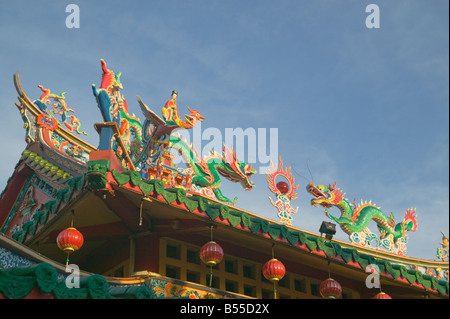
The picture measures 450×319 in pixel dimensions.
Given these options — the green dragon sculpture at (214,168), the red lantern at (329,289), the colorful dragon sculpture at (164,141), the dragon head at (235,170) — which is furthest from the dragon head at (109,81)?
the red lantern at (329,289)

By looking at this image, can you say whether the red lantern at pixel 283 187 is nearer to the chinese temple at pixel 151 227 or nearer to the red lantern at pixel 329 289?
the chinese temple at pixel 151 227

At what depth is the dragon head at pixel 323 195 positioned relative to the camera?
20594 mm

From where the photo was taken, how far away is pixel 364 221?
827 inches

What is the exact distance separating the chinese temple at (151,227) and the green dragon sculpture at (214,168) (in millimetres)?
32

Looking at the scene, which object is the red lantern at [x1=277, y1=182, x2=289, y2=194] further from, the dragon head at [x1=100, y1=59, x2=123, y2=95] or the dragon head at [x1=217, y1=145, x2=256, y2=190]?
the dragon head at [x1=100, y1=59, x2=123, y2=95]

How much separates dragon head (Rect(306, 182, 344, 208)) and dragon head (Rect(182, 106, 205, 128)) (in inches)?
219

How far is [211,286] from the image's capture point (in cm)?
1443

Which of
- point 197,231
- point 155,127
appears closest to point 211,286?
point 197,231

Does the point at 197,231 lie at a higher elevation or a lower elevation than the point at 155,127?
lower

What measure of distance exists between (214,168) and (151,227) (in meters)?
4.95

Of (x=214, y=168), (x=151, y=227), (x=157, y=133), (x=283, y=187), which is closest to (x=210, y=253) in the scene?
(x=151, y=227)
